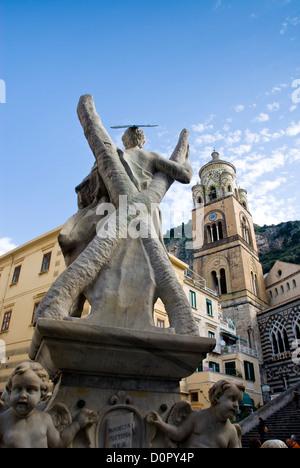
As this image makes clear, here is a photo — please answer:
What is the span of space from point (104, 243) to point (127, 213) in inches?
17.1

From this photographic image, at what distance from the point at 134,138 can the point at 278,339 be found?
116ft

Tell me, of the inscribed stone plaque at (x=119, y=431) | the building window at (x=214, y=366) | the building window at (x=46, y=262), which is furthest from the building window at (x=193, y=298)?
the inscribed stone plaque at (x=119, y=431)

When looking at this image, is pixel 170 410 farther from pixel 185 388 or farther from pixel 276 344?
pixel 276 344

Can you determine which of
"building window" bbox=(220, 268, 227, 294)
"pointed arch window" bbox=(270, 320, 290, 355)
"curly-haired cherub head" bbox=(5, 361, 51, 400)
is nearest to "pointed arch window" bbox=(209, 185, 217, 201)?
"building window" bbox=(220, 268, 227, 294)

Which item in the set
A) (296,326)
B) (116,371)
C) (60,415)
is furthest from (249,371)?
(60,415)

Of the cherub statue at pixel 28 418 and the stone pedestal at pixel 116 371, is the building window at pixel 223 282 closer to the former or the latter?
the stone pedestal at pixel 116 371

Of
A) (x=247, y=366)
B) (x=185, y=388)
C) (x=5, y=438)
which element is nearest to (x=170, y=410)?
(x=5, y=438)

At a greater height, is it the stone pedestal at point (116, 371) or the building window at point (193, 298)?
the building window at point (193, 298)

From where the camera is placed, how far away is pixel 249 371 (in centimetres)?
2909

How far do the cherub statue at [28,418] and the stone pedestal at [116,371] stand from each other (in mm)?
177

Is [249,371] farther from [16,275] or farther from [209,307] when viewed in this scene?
[16,275]

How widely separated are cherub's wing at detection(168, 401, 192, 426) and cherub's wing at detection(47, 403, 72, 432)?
63 cm

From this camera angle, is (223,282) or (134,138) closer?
(134,138)

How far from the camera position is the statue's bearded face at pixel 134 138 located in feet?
13.1
